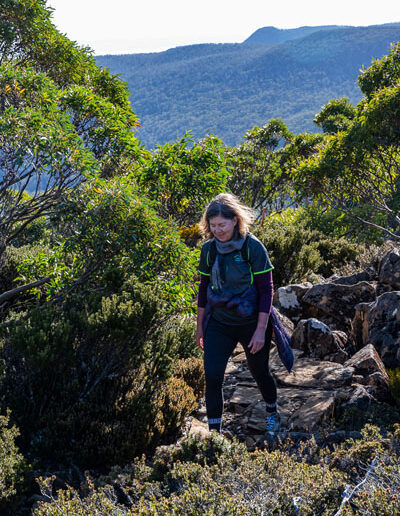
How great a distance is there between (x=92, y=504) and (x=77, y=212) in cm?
296

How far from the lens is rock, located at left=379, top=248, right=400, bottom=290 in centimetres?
587

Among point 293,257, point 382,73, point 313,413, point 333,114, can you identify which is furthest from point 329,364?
point 333,114

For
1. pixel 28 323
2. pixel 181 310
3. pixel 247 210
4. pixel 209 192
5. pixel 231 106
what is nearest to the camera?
pixel 247 210

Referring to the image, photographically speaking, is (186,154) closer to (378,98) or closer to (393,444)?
(378,98)

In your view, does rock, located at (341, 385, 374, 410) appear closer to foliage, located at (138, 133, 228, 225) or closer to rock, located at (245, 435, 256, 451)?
rock, located at (245, 435, 256, 451)

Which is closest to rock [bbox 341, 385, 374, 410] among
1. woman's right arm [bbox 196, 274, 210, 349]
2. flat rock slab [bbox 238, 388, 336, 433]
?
flat rock slab [bbox 238, 388, 336, 433]

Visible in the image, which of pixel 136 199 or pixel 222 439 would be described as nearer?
pixel 222 439

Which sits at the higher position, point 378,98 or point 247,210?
point 378,98

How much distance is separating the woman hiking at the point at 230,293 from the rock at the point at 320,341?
190cm

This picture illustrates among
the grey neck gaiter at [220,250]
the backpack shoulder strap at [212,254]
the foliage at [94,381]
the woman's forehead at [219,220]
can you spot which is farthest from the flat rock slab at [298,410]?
the woman's forehead at [219,220]

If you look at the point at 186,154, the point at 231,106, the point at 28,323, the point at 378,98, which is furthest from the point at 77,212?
the point at 231,106

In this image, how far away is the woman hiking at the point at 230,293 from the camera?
10.9 ft

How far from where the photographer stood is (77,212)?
4.80m

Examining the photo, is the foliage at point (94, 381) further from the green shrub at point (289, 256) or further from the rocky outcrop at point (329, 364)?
the green shrub at point (289, 256)
